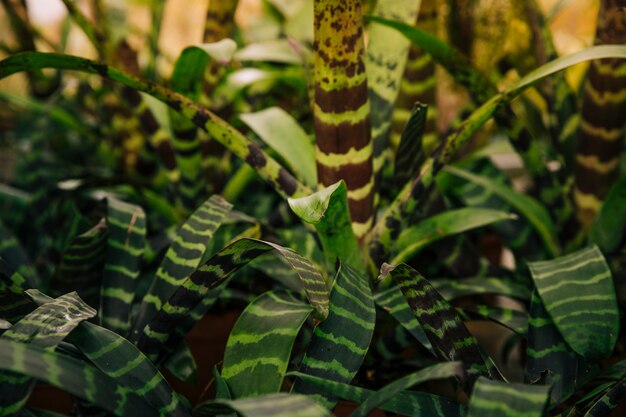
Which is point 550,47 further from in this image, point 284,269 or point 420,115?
point 284,269

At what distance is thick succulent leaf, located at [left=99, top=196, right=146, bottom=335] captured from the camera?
2.13 feet

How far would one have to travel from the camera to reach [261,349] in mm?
539

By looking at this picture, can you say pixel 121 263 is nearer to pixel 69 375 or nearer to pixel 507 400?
pixel 69 375

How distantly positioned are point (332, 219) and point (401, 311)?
0.11 meters

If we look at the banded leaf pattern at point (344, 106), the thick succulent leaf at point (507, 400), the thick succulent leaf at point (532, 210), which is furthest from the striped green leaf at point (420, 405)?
the thick succulent leaf at point (532, 210)

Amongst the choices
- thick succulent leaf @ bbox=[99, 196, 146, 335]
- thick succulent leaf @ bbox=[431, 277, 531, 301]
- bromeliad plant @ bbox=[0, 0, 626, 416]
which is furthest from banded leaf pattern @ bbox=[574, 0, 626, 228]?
thick succulent leaf @ bbox=[99, 196, 146, 335]

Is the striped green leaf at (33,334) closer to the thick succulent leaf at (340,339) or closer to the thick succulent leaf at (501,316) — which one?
the thick succulent leaf at (340,339)

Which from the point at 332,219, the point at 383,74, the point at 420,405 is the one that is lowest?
the point at 420,405

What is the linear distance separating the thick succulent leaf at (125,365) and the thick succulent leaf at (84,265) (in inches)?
6.8

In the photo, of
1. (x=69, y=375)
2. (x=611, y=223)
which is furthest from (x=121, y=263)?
(x=611, y=223)

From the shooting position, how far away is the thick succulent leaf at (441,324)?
1.70 ft

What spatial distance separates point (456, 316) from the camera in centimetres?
53

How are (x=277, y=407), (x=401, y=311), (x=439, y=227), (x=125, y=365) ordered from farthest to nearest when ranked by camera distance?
(x=439, y=227) < (x=401, y=311) < (x=125, y=365) < (x=277, y=407)

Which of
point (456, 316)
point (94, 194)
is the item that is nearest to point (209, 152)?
point (94, 194)
